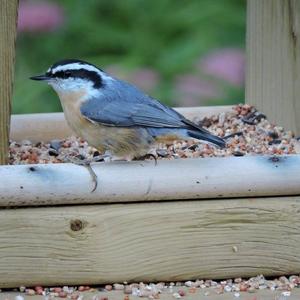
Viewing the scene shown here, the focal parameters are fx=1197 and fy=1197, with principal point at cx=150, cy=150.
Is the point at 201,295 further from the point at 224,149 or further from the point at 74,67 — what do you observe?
the point at 74,67

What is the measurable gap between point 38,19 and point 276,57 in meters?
1.55

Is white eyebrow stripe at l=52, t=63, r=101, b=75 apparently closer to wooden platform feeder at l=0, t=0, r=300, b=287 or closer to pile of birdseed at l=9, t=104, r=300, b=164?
wooden platform feeder at l=0, t=0, r=300, b=287

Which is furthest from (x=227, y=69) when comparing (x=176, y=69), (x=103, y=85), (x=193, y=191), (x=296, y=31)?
(x=193, y=191)

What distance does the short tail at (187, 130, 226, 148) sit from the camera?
4734mm

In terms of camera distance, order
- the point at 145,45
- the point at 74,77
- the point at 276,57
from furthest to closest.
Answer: the point at 145,45 < the point at 276,57 < the point at 74,77

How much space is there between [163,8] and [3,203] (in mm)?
2848

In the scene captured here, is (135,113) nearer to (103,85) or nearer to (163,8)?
(103,85)

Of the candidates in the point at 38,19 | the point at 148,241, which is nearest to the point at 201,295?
the point at 148,241

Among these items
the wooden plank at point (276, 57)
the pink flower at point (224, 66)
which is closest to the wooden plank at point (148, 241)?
the wooden plank at point (276, 57)

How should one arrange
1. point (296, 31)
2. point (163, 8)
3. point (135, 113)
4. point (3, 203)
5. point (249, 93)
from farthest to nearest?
1. point (163, 8)
2. point (249, 93)
3. point (296, 31)
4. point (135, 113)
5. point (3, 203)

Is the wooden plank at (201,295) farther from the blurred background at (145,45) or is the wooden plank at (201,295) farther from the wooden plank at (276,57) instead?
the blurred background at (145,45)

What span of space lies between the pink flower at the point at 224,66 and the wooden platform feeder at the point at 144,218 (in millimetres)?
1885

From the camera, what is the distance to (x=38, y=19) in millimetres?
6547

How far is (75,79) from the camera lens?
496cm
